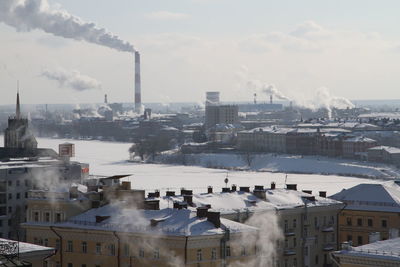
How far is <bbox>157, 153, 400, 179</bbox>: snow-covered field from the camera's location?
104 metres

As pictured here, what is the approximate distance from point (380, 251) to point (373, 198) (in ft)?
50.1

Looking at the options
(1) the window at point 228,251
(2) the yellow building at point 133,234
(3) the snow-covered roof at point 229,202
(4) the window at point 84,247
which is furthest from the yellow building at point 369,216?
(4) the window at point 84,247

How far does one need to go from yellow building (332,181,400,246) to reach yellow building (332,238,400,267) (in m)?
13.0

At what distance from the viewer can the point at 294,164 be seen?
114 m

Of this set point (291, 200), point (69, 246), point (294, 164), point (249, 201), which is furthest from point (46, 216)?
point (294, 164)

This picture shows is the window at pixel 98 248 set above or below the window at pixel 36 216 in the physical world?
below

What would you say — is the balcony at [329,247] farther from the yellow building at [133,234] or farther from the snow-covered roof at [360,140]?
the snow-covered roof at [360,140]

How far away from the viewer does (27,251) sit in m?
21.4

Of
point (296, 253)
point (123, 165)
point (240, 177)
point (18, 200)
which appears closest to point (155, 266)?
point (296, 253)

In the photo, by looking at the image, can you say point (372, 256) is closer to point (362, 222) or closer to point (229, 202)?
point (229, 202)

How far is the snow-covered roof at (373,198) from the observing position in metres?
37.4

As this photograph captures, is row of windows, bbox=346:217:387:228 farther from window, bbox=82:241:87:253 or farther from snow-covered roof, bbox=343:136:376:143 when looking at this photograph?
snow-covered roof, bbox=343:136:376:143

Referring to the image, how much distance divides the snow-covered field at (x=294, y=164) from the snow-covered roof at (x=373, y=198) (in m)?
58.2

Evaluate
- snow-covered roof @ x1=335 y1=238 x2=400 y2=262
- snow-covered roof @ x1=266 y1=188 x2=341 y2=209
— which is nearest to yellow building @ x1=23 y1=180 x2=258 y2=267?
snow-covered roof @ x1=266 y1=188 x2=341 y2=209
